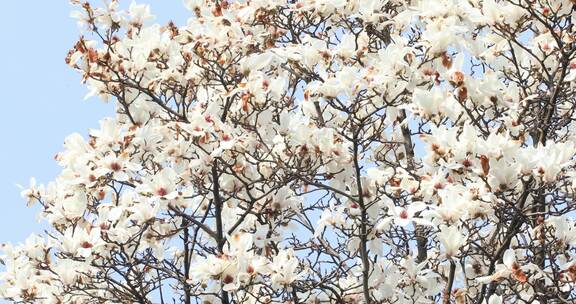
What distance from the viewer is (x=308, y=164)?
16.9 ft

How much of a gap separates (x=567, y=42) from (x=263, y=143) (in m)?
1.89

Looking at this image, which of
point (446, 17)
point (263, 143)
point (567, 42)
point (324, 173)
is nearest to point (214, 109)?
point (263, 143)

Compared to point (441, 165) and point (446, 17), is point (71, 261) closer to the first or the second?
point (441, 165)

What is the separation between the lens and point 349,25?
20.2 ft

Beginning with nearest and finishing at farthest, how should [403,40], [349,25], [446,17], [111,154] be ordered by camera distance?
[111,154], [403,40], [446,17], [349,25]

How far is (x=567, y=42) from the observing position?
17.8ft

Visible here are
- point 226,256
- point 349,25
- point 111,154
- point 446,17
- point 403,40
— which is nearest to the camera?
point 226,256

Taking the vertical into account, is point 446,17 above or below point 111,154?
above

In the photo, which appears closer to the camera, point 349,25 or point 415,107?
point 415,107

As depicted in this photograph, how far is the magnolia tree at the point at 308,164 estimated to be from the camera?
467 cm

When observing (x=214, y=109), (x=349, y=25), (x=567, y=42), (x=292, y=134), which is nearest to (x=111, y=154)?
(x=214, y=109)

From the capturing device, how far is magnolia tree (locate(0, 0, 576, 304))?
4668 millimetres

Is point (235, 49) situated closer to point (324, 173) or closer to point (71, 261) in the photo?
point (324, 173)

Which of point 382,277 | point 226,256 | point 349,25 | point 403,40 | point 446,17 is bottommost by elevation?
point 226,256
